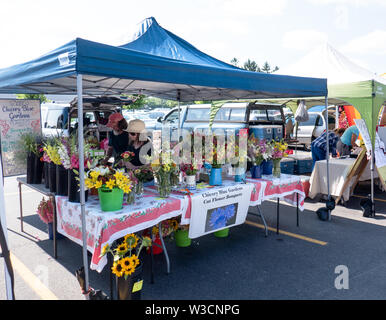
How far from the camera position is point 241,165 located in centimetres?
456

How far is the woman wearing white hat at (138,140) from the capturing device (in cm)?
461

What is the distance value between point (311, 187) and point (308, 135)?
8.58 meters

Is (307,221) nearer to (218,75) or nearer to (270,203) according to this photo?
(270,203)

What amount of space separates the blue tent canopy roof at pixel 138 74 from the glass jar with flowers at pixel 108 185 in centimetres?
90

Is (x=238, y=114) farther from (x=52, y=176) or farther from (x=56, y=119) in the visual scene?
(x=52, y=176)

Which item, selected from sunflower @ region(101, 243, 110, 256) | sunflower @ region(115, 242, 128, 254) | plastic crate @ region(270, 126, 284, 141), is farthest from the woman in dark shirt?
plastic crate @ region(270, 126, 284, 141)

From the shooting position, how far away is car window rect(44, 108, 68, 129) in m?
10.1

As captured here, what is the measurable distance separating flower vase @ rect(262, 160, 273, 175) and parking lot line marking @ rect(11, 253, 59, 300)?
3.27m

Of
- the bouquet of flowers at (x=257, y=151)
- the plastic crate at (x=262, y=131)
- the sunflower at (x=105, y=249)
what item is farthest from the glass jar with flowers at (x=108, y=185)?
the plastic crate at (x=262, y=131)

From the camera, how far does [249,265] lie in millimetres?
4023

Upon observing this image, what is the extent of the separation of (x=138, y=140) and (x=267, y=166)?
195cm

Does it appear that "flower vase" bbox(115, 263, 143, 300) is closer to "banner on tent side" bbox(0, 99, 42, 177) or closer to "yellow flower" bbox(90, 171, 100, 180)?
"yellow flower" bbox(90, 171, 100, 180)
